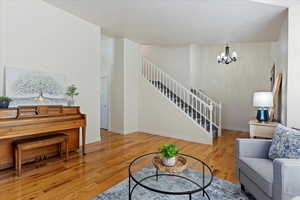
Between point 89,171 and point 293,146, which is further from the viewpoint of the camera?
point 89,171

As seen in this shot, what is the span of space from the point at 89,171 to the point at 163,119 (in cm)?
312

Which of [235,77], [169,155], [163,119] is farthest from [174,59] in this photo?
[169,155]

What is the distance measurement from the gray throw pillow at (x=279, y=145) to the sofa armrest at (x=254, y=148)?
0.15 metres

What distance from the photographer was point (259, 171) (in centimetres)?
192

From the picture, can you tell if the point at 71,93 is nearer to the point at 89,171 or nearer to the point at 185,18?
the point at 89,171

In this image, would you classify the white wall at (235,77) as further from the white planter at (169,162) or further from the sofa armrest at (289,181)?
the white planter at (169,162)

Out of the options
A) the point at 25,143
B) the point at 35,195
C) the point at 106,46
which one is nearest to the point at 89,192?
the point at 35,195

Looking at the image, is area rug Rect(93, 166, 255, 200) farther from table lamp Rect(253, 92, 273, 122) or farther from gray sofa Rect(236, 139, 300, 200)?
table lamp Rect(253, 92, 273, 122)

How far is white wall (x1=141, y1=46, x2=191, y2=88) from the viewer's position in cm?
677

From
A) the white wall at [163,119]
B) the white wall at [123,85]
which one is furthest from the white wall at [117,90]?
the white wall at [163,119]

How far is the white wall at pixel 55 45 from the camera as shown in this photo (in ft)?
10.1

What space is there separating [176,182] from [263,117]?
236 centimetres

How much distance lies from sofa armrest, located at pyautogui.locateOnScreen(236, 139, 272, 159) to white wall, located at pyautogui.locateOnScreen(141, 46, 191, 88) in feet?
14.7

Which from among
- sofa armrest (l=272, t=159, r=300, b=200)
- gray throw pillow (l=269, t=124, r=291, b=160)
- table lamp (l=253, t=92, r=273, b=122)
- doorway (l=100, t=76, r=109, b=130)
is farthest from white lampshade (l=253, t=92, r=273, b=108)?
doorway (l=100, t=76, r=109, b=130)
